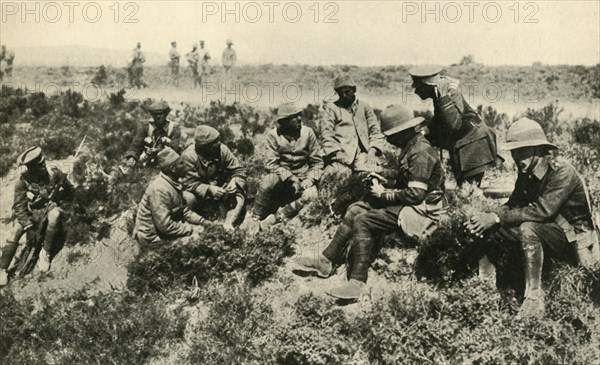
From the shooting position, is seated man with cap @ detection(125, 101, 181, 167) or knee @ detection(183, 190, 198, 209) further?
seated man with cap @ detection(125, 101, 181, 167)

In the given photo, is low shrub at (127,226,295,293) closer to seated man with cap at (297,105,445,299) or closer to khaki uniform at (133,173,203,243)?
khaki uniform at (133,173,203,243)

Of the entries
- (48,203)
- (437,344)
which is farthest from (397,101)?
(437,344)

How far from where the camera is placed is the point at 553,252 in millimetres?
4988

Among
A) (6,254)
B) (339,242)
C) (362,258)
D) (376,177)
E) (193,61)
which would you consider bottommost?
(6,254)

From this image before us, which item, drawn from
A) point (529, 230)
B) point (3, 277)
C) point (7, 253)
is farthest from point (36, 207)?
point (529, 230)

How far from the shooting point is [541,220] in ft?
16.1

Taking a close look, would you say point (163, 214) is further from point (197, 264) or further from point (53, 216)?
point (53, 216)

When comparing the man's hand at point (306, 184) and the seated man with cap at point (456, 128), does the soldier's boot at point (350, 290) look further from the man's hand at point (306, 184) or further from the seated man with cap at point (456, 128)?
the seated man with cap at point (456, 128)

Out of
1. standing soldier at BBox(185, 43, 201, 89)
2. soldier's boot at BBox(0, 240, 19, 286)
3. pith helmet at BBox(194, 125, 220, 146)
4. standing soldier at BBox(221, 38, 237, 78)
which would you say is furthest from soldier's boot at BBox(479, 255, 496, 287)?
standing soldier at BBox(185, 43, 201, 89)

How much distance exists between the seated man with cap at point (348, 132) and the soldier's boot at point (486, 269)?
Answer: 9.70 ft

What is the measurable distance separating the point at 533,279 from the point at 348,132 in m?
3.85

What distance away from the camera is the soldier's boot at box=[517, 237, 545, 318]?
16.0 ft

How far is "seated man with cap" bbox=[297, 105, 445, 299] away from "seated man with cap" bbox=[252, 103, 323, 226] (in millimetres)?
1667

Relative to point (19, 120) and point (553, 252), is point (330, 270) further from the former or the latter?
point (19, 120)
